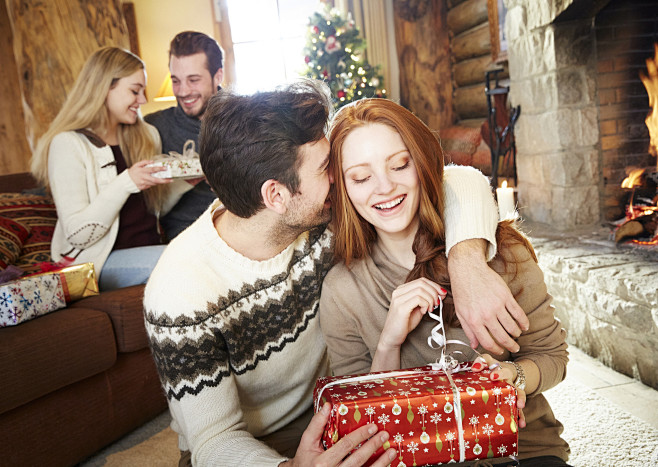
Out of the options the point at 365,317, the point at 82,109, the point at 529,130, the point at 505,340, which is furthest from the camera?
the point at 529,130

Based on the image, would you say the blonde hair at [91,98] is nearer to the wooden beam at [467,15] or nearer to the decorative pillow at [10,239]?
the decorative pillow at [10,239]

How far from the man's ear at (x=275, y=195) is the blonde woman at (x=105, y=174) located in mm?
1244

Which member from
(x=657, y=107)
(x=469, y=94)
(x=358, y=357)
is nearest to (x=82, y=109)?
(x=358, y=357)

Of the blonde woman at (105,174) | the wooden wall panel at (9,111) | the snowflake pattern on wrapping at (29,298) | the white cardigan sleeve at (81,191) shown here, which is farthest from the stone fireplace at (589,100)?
the wooden wall panel at (9,111)

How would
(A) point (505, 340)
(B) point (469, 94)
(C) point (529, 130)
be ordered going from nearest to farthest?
(A) point (505, 340)
(C) point (529, 130)
(B) point (469, 94)

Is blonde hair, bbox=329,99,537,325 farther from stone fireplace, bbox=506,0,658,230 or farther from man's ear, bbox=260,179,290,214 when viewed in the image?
stone fireplace, bbox=506,0,658,230

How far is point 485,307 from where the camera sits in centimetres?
131

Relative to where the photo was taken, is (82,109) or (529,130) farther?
(529,130)

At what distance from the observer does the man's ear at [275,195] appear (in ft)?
4.68

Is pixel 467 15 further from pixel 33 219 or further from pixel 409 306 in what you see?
pixel 409 306

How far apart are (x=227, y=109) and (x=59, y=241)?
169 cm

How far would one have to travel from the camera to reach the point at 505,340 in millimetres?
1303

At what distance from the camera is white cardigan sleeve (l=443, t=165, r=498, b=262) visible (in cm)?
145

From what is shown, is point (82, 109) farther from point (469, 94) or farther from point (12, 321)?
point (469, 94)
